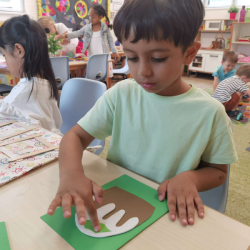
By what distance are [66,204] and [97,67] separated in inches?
109

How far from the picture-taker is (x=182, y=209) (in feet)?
1.65

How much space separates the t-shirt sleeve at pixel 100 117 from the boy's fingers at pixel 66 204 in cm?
31

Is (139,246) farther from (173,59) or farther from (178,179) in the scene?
(173,59)

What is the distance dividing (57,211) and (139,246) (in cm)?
19

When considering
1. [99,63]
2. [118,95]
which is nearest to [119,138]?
[118,95]

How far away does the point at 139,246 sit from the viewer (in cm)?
43

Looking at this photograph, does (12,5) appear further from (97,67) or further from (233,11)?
(233,11)

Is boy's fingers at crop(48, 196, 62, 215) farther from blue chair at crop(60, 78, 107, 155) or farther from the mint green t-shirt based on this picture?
blue chair at crop(60, 78, 107, 155)

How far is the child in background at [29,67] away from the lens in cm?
119

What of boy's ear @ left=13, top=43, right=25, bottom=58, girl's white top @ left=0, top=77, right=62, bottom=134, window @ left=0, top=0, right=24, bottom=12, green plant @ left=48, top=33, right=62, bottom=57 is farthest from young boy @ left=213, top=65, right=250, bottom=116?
window @ left=0, top=0, right=24, bottom=12

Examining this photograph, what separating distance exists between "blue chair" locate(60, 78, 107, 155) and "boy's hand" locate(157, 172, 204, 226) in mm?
694

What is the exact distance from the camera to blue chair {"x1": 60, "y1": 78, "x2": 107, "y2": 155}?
1281 mm

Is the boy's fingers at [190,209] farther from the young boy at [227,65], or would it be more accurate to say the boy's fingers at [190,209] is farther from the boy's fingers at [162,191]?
the young boy at [227,65]

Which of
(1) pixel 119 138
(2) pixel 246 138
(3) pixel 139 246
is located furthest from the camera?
(2) pixel 246 138
